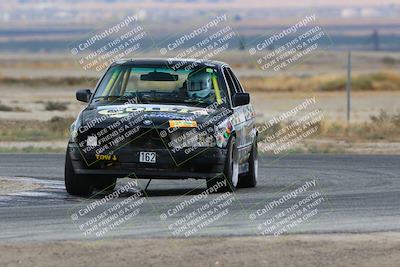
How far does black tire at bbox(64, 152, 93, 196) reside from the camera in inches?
606

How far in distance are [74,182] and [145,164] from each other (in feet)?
3.00

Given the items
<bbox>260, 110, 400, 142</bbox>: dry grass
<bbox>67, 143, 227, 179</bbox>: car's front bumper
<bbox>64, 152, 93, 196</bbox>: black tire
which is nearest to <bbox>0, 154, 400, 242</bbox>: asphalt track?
<bbox>64, 152, 93, 196</bbox>: black tire

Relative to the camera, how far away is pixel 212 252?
10766 millimetres

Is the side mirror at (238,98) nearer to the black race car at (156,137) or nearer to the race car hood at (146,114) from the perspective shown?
the black race car at (156,137)

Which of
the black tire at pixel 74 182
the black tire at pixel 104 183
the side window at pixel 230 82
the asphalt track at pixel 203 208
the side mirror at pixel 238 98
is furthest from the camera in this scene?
the side window at pixel 230 82

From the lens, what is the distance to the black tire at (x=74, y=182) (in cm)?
1538

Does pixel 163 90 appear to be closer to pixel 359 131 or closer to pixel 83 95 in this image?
pixel 83 95

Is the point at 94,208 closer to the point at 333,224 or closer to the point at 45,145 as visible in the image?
the point at 333,224

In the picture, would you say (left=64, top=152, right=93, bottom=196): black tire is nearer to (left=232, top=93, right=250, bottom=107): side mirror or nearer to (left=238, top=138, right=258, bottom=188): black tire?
(left=232, top=93, right=250, bottom=107): side mirror

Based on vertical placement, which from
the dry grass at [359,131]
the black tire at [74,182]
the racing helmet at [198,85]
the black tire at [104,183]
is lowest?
the dry grass at [359,131]

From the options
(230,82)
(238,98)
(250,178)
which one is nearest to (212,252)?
(238,98)

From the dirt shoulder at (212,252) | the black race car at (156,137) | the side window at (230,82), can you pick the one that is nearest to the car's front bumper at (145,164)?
the black race car at (156,137)

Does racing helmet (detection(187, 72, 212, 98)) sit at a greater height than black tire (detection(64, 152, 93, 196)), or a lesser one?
greater

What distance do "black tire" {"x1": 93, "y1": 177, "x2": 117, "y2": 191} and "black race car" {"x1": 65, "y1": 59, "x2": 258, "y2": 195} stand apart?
0.01 metres
